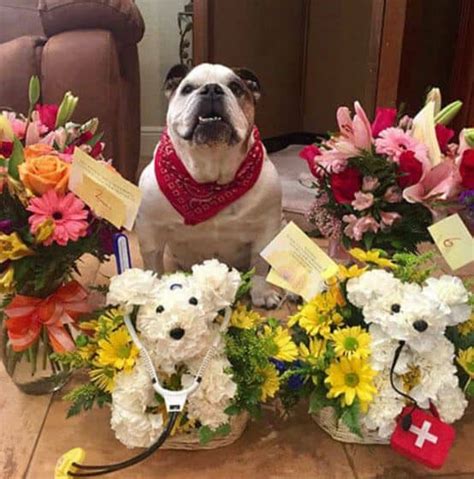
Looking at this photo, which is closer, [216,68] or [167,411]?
[167,411]

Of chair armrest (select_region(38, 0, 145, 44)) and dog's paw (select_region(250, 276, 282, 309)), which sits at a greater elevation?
chair armrest (select_region(38, 0, 145, 44))

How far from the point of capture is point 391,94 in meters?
1.69

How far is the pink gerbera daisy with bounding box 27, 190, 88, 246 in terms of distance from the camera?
903 mm

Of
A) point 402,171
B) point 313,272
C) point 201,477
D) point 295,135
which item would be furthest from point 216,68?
point 295,135

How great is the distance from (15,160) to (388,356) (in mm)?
633

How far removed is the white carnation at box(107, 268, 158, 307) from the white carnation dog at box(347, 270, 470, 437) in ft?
1.02

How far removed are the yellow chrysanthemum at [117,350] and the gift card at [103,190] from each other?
0.17m

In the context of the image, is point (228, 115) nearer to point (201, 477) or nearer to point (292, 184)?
point (201, 477)

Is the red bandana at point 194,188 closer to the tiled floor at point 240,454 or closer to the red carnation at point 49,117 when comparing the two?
the red carnation at point 49,117

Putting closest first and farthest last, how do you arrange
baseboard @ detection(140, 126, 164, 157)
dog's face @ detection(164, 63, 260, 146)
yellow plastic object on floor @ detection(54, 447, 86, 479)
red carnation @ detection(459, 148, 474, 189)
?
yellow plastic object on floor @ detection(54, 447, 86, 479)
red carnation @ detection(459, 148, 474, 189)
dog's face @ detection(164, 63, 260, 146)
baseboard @ detection(140, 126, 164, 157)

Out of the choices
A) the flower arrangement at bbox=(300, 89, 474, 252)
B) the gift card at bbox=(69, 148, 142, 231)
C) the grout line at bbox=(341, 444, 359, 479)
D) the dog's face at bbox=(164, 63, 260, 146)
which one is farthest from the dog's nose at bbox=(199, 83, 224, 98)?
the grout line at bbox=(341, 444, 359, 479)

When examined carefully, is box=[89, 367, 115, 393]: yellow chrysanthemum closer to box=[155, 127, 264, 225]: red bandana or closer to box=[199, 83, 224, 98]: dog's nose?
box=[155, 127, 264, 225]: red bandana

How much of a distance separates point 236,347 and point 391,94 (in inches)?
40.6

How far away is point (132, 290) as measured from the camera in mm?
907
